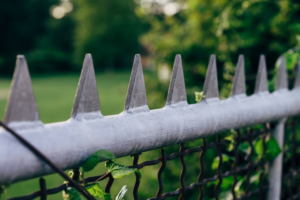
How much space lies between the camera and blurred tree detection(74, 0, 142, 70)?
4116 cm

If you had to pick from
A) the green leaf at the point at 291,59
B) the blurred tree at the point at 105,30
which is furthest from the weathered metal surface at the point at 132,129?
the blurred tree at the point at 105,30

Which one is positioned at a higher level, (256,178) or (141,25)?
(141,25)

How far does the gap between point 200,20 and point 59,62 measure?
132 feet

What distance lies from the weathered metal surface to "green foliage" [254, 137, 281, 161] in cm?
16

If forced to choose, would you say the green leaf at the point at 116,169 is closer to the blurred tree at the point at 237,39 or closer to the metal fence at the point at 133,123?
the metal fence at the point at 133,123

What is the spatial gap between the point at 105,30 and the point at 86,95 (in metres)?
42.4

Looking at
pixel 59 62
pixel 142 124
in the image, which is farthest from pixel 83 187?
pixel 59 62

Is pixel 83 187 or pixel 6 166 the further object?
pixel 83 187

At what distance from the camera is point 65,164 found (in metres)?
0.83

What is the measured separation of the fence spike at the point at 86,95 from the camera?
0.88m

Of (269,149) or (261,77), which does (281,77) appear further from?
(269,149)

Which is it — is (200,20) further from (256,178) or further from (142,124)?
(142,124)

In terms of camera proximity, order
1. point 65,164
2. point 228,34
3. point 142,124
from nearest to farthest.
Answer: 1. point 65,164
2. point 142,124
3. point 228,34

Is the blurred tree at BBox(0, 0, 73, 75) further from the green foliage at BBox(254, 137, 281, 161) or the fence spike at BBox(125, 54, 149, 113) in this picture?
the fence spike at BBox(125, 54, 149, 113)
